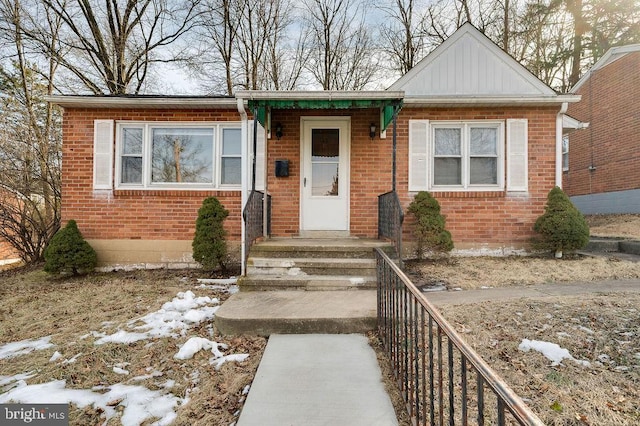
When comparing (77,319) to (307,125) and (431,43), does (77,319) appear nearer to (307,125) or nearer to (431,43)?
(307,125)

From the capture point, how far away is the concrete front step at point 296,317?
10.4 feet

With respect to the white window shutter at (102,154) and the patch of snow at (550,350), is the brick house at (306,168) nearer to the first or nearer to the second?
the white window shutter at (102,154)

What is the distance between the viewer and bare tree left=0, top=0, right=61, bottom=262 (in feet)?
24.0

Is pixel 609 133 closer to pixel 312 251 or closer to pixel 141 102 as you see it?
pixel 312 251

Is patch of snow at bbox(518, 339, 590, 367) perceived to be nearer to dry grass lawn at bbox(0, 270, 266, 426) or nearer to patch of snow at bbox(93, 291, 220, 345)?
dry grass lawn at bbox(0, 270, 266, 426)

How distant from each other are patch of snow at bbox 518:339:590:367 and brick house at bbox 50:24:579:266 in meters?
3.46

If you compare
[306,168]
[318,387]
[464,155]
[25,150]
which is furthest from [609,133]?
[25,150]

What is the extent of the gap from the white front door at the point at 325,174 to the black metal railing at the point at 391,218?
2.32 feet

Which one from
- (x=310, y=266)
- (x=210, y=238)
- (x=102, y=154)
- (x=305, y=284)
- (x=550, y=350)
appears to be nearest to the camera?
(x=550, y=350)

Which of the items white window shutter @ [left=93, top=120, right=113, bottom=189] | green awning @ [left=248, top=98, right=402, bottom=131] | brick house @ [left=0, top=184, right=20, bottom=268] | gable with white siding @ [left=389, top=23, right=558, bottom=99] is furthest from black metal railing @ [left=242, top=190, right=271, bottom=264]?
brick house @ [left=0, top=184, right=20, bottom=268]

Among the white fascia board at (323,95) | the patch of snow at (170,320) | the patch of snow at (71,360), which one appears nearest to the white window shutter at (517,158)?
the white fascia board at (323,95)

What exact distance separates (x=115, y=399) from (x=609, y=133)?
14.6 m

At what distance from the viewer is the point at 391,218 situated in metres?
5.16

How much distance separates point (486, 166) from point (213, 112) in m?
5.54
